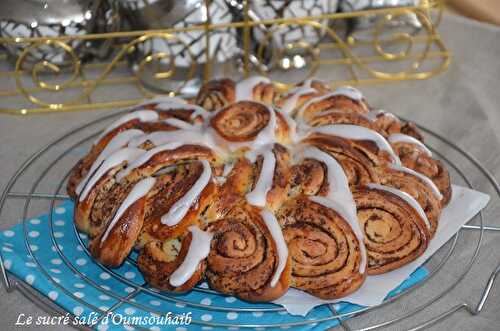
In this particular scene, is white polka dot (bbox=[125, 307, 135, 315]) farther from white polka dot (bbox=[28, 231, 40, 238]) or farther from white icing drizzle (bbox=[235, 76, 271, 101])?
white icing drizzle (bbox=[235, 76, 271, 101])

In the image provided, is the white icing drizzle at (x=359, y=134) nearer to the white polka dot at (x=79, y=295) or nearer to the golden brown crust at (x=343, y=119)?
the golden brown crust at (x=343, y=119)

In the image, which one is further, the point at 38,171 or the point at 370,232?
the point at 38,171

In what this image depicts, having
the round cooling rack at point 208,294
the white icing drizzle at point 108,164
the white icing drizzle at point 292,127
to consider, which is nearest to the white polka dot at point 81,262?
the round cooling rack at point 208,294

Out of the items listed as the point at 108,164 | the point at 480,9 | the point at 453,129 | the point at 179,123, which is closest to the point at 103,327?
the point at 108,164

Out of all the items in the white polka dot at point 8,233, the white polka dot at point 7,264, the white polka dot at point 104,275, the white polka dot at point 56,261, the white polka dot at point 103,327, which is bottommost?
the white polka dot at point 8,233

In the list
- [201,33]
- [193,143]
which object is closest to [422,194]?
[193,143]

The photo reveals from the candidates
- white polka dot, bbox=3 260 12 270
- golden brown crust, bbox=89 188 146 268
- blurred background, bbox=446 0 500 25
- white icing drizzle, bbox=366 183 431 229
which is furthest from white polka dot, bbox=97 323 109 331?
blurred background, bbox=446 0 500 25

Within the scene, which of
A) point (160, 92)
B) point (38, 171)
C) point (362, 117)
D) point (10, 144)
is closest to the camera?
point (362, 117)

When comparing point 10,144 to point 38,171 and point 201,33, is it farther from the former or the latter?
point 201,33
